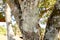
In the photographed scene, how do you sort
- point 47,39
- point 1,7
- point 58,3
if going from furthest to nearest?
point 1,7 < point 47,39 < point 58,3

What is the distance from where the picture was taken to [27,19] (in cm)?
237

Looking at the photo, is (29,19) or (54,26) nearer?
(54,26)

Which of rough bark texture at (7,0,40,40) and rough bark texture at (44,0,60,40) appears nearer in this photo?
rough bark texture at (44,0,60,40)

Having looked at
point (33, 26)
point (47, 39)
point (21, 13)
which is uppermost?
point (21, 13)

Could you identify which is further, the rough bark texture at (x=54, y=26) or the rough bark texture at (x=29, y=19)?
the rough bark texture at (x=29, y=19)

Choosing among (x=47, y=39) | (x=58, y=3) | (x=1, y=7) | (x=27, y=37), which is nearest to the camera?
(x=58, y=3)

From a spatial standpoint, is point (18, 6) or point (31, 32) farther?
point (18, 6)

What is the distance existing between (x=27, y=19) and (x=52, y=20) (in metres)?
0.38

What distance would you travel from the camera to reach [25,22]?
239 centimetres

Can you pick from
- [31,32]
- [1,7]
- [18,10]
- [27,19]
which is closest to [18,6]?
[18,10]

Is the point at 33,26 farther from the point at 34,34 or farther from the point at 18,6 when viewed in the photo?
the point at 18,6

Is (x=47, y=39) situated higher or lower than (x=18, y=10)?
lower

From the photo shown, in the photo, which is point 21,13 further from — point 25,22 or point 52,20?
point 52,20

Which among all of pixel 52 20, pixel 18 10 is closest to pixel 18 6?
pixel 18 10
